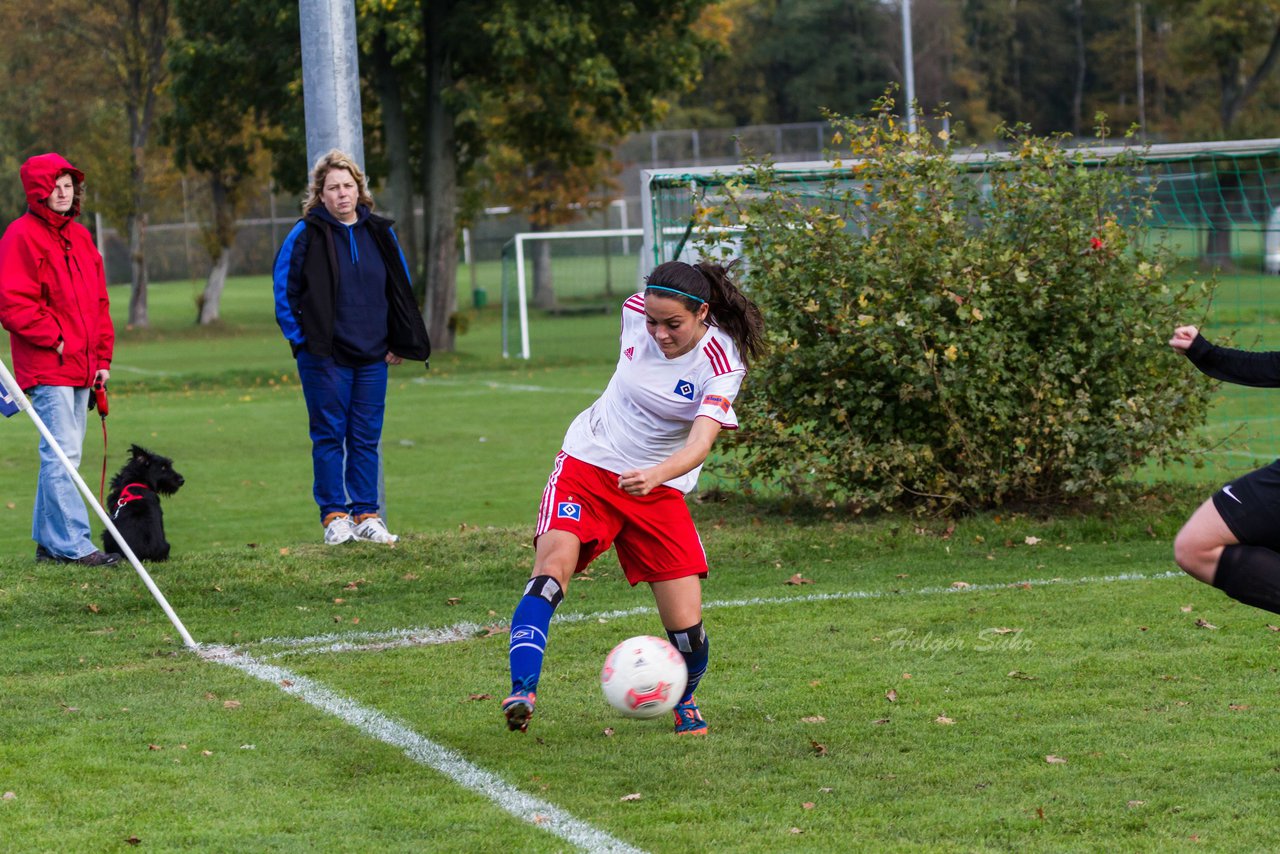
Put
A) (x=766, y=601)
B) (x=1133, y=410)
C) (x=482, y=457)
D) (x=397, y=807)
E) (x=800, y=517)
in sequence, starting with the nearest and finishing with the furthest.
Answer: (x=397, y=807)
(x=766, y=601)
(x=1133, y=410)
(x=800, y=517)
(x=482, y=457)

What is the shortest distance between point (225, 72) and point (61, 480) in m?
21.5

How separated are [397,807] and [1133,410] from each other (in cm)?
618

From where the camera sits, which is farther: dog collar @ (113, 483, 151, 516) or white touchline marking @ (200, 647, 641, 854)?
dog collar @ (113, 483, 151, 516)

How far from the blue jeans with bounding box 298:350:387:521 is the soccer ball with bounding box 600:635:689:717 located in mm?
4123

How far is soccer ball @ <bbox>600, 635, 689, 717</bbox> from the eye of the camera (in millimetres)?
5152

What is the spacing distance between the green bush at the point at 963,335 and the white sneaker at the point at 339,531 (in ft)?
8.76

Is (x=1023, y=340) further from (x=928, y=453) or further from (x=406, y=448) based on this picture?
(x=406, y=448)

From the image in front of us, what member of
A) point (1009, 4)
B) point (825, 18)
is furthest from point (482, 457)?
point (1009, 4)

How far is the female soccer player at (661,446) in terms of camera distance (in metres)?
5.36

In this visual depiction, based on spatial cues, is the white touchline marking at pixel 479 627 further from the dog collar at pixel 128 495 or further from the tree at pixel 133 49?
the tree at pixel 133 49

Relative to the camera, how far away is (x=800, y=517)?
33.8ft

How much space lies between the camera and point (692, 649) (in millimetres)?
5602

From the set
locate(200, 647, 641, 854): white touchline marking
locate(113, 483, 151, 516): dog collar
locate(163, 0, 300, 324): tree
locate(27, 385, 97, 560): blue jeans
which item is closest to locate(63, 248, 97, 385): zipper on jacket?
locate(27, 385, 97, 560): blue jeans

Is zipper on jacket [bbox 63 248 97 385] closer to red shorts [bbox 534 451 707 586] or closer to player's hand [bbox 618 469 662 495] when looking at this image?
red shorts [bbox 534 451 707 586]
